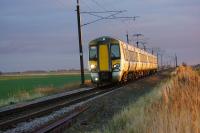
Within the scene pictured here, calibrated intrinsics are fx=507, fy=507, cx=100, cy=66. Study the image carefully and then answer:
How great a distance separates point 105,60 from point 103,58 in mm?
197

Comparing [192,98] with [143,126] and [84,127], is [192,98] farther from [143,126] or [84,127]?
[84,127]

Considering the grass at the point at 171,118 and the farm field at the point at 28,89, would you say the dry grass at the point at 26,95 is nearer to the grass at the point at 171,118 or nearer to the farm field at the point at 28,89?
the farm field at the point at 28,89

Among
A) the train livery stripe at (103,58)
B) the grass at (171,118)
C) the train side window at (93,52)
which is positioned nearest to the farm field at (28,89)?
the train side window at (93,52)

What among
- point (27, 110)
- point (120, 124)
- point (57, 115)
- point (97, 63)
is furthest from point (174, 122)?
point (97, 63)

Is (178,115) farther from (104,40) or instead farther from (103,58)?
(104,40)

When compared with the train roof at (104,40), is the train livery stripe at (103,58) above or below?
below

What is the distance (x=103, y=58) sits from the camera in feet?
114

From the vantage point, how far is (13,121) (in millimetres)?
15125

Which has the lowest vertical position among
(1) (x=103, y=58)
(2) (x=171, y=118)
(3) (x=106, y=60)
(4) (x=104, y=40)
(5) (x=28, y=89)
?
(5) (x=28, y=89)

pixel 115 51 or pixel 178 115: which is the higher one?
pixel 115 51

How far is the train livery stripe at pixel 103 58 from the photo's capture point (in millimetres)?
34750

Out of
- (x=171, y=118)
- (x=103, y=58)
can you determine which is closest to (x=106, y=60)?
(x=103, y=58)

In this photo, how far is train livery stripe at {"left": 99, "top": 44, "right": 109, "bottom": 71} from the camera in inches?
1368

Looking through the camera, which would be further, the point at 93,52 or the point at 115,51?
the point at 93,52
